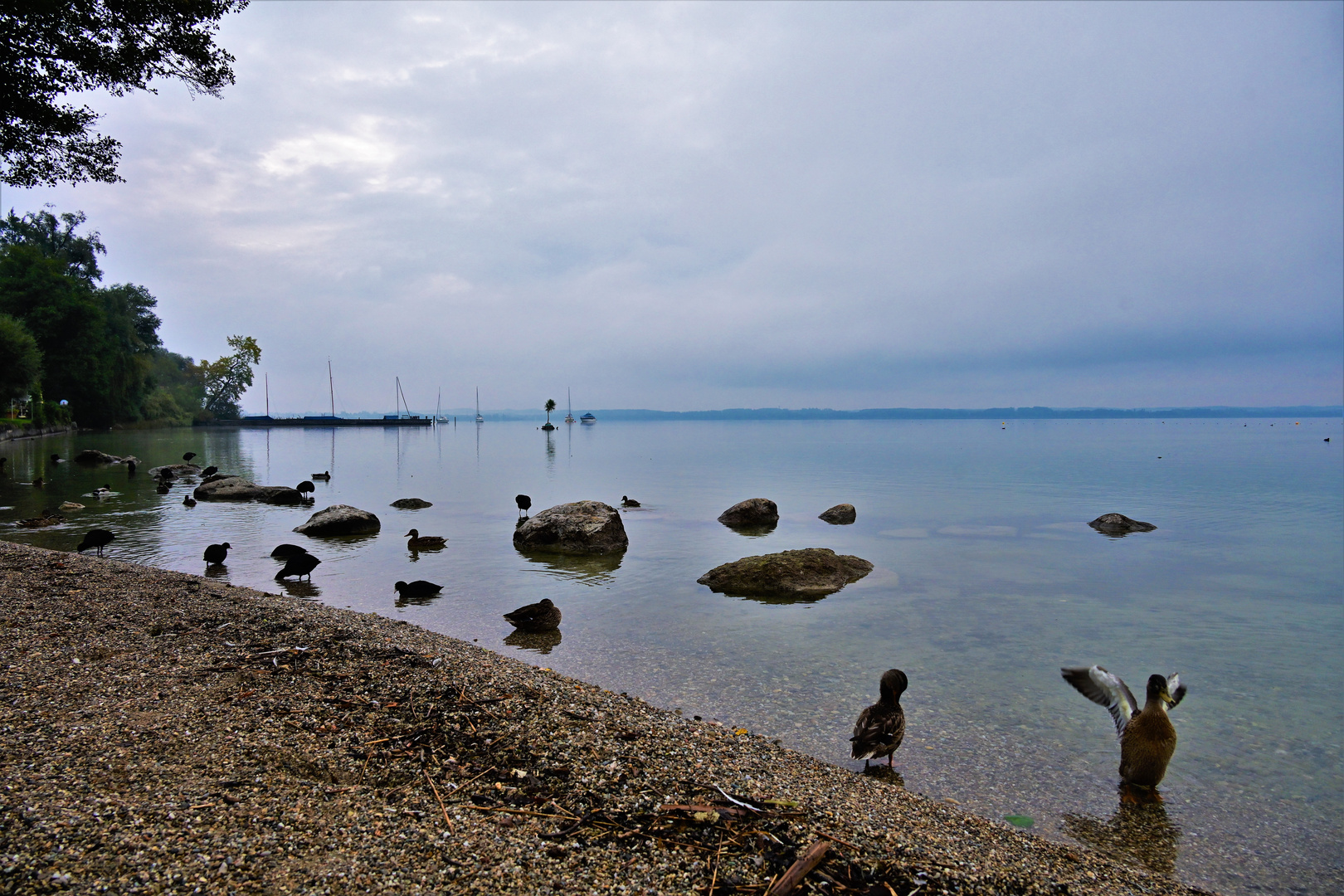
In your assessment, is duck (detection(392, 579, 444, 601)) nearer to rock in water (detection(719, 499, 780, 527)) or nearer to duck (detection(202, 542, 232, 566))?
duck (detection(202, 542, 232, 566))

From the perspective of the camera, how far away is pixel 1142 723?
6598 millimetres

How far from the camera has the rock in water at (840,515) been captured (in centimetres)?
2430

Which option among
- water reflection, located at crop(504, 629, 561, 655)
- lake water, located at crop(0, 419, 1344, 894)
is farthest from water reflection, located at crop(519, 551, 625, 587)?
water reflection, located at crop(504, 629, 561, 655)

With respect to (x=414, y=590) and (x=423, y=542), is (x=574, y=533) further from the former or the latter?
(x=414, y=590)

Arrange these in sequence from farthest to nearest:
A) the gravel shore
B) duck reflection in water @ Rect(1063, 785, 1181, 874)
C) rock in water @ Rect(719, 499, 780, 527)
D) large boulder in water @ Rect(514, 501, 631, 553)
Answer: rock in water @ Rect(719, 499, 780, 527)
large boulder in water @ Rect(514, 501, 631, 553)
duck reflection in water @ Rect(1063, 785, 1181, 874)
the gravel shore

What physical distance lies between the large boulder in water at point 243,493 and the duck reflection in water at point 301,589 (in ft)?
46.9

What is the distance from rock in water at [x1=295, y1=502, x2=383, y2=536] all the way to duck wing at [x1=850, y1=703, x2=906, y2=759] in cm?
1774

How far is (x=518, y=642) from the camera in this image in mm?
10547

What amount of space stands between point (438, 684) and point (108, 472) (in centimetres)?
4077

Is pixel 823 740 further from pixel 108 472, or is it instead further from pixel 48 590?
pixel 108 472

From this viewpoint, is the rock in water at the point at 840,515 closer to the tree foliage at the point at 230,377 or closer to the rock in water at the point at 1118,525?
the rock in water at the point at 1118,525

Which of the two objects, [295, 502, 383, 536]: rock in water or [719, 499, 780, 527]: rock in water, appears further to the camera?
[719, 499, 780, 527]: rock in water

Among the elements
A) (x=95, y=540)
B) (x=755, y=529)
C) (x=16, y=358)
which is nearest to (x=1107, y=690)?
(x=755, y=529)

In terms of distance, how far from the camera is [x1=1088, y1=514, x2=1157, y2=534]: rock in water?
74.4ft
